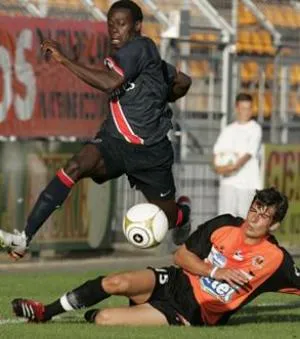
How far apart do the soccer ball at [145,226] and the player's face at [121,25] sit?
4.42 feet

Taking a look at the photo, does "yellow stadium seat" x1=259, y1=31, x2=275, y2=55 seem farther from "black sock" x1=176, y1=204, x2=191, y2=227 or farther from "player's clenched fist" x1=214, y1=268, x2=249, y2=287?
"player's clenched fist" x1=214, y1=268, x2=249, y2=287

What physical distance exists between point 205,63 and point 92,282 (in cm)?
1003

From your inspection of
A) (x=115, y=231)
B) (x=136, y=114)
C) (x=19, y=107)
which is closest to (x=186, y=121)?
A: (x=115, y=231)

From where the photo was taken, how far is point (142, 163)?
36.8 feet

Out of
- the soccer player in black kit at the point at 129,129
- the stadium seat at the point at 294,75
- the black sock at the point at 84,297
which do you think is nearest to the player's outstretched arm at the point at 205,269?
the black sock at the point at 84,297

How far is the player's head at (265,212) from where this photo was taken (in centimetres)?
948

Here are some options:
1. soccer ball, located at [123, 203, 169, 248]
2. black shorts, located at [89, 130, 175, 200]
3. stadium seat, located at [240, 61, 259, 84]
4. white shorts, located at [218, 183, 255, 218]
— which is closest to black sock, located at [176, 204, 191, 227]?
black shorts, located at [89, 130, 175, 200]

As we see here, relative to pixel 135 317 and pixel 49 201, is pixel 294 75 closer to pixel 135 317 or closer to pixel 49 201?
pixel 49 201

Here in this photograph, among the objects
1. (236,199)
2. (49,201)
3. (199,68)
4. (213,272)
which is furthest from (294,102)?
(213,272)

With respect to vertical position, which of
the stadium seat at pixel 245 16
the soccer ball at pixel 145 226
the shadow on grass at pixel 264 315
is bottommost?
the shadow on grass at pixel 264 315

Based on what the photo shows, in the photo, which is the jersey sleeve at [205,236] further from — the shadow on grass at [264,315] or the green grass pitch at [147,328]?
the shadow on grass at [264,315]

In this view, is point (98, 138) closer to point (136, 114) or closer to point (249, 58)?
point (136, 114)

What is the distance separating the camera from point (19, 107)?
53.9 ft

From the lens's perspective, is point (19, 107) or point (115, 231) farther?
point (115, 231)
